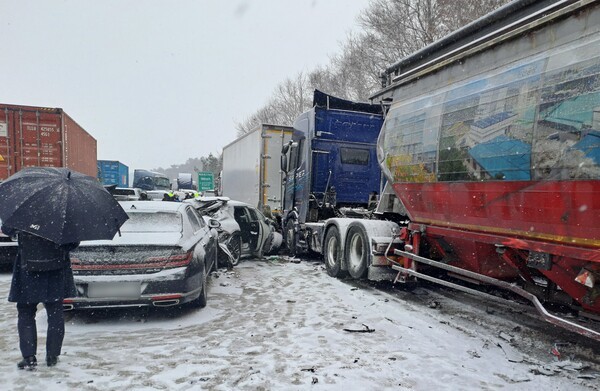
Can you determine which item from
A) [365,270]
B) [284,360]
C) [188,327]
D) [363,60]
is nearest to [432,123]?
[365,270]

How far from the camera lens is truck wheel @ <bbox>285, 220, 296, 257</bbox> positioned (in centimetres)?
1097

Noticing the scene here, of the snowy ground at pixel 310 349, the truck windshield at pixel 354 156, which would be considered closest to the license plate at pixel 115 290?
the snowy ground at pixel 310 349

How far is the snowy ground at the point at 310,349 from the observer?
11.7 feet

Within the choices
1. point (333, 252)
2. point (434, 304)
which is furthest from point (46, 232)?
point (333, 252)

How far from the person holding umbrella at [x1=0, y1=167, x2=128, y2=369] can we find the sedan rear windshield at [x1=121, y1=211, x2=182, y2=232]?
1.84 m

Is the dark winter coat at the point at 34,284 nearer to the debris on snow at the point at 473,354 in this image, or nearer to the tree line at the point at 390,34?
the debris on snow at the point at 473,354

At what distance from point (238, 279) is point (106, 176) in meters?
27.3

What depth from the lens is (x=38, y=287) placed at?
11.7 feet

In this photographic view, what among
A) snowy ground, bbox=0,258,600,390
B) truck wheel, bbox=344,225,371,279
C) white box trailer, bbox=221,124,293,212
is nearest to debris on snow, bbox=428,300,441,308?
snowy ground, bbox=0,258,600,390

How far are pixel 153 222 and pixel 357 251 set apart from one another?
3.61 meters

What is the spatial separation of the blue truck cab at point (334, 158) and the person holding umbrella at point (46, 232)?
6.40 metres

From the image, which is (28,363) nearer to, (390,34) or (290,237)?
(290,237)

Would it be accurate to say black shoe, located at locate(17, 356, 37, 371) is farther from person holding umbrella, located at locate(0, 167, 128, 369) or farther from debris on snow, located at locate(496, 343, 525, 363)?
debris on snow, located at locate(496, 343, 525, 363)

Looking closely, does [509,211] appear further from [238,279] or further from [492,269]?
[238,279]
